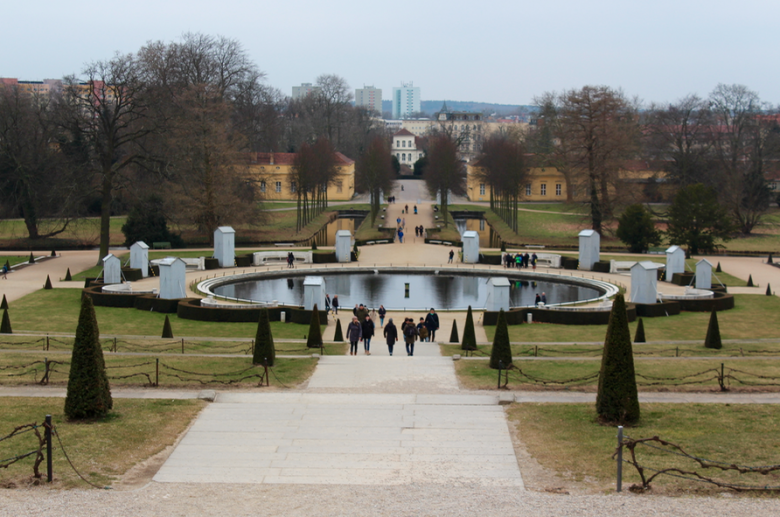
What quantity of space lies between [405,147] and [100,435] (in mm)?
148129

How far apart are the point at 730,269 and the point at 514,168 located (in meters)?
27.5

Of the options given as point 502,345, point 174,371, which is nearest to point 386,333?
point 502,345

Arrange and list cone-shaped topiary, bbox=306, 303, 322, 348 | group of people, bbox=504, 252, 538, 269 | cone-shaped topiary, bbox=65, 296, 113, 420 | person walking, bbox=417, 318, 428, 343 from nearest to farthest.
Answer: cone-shaped topiary, bbox=65, 296, 113, 420
cone-shaped topiary, bbox=306, 303, 322, 348
person walking, bbox=417, 318, 428, 343
group of people, bbox=504, 252, 538, 269

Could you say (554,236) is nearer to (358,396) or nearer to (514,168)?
(514,168)

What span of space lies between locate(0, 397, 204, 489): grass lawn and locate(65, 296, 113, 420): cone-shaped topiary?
0.78 ft

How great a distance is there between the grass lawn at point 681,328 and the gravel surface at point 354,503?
15320 mm

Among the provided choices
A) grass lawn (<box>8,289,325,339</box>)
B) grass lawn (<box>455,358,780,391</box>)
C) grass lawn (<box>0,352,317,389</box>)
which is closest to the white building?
grass lawn (<box>8,289,325,339</box>)

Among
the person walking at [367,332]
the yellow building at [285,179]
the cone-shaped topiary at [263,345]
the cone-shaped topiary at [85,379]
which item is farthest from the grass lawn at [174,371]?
the yellow building at [285,179]

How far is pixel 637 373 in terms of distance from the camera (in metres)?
19.0

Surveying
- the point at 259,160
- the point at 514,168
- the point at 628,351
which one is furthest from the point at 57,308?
the point at 259,160

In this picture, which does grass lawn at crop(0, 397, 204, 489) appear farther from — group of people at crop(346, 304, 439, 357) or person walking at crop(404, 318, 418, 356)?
person walking at crop(404, 318, 418, 356)

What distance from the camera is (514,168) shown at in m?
68.6

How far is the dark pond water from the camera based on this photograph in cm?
3444

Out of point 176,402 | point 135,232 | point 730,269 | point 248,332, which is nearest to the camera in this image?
point 176,402
